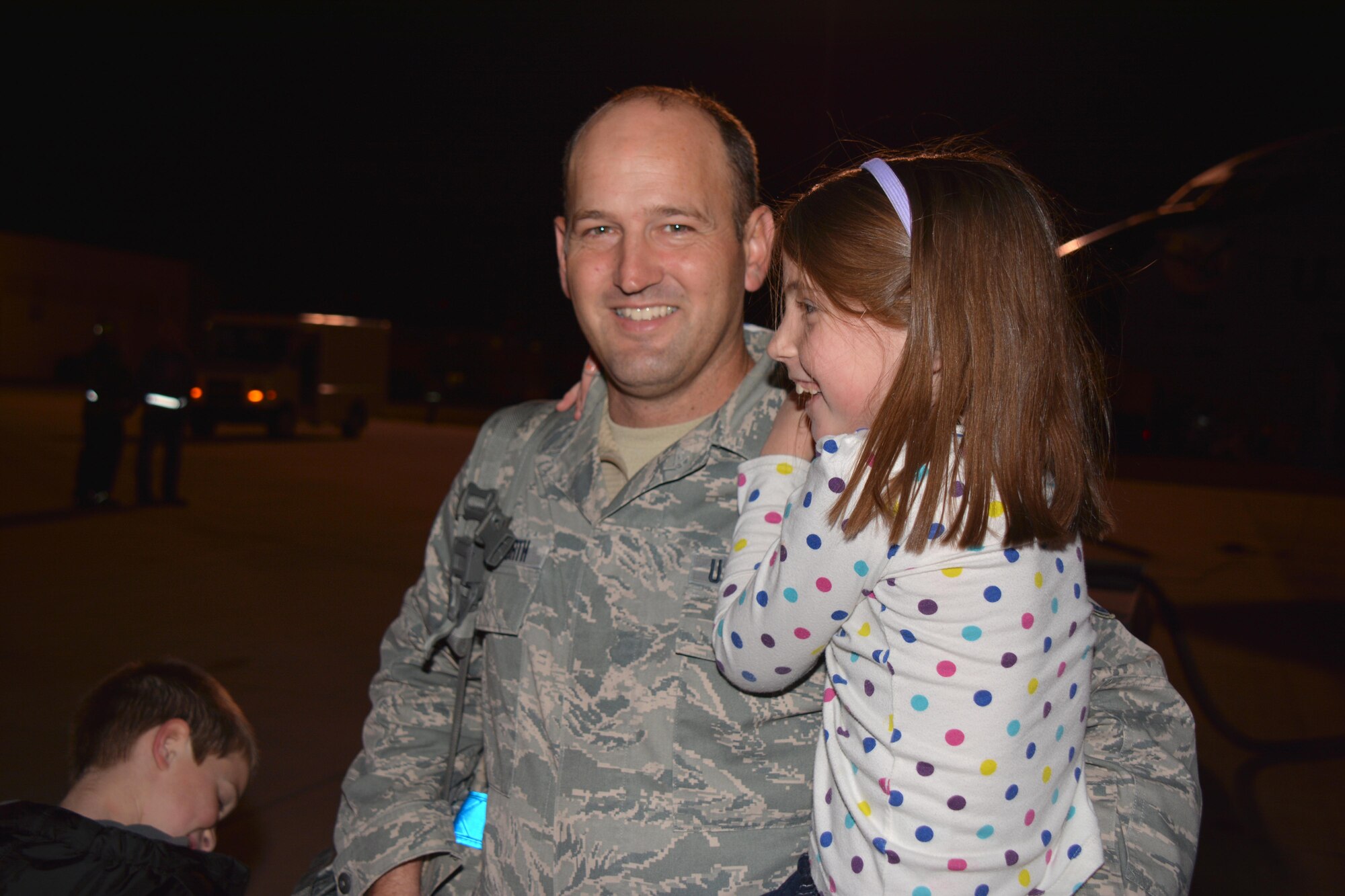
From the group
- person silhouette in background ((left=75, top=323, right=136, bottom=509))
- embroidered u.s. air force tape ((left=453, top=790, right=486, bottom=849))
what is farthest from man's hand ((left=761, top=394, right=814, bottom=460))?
person silhouette in background ((left=75, top=323, right=136, bottom=509))

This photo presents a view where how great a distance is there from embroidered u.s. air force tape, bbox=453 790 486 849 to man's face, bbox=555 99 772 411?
2.92ft

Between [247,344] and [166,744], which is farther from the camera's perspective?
[247,344]

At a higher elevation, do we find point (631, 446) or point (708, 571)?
point (631, 446)

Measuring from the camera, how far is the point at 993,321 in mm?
1239

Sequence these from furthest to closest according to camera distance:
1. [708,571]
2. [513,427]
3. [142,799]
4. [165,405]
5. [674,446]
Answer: [165,405]
[142,799]
[513,427]
[674,446]
[708,571]

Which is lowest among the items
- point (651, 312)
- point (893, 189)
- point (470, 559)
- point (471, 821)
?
point (471, 821)

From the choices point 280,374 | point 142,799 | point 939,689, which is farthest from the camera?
point 280,374

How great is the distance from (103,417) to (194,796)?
8.97m

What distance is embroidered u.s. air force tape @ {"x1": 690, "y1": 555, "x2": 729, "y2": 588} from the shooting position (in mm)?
1668

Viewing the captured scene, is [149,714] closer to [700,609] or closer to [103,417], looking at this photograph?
[700,609]

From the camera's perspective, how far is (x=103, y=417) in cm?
996

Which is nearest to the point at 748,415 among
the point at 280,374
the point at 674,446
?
the point at 674,446

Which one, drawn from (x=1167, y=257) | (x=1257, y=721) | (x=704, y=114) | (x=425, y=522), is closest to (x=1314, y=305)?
(x=1167, y=257)

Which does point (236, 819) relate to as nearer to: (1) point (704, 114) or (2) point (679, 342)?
(2) point (679, 342)
